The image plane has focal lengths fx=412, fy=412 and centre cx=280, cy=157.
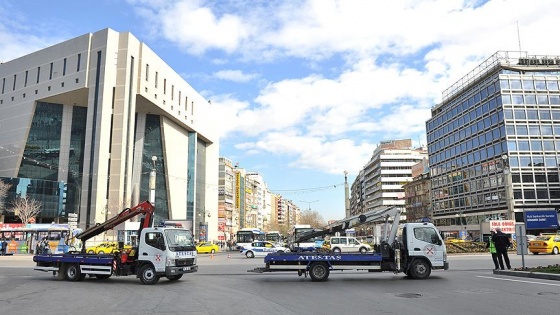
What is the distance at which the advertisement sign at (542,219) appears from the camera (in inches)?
1823

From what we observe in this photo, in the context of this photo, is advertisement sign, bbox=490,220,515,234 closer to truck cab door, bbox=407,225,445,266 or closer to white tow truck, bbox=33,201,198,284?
truck cab door, bbox=407,225,445,266

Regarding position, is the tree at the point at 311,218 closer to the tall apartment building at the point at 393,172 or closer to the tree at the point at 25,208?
the tall apartment building at the point at 393,172

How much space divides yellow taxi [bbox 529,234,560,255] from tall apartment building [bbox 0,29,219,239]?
53212mm

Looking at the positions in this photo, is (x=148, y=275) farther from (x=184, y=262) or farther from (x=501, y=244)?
(x=501, y=244)

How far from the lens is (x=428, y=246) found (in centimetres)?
1675

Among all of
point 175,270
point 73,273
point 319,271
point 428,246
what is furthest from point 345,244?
point 73,273

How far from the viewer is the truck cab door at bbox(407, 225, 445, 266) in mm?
16688

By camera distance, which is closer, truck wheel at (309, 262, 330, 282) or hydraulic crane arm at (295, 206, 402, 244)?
truck wheel at (309, 262, 330, 282)

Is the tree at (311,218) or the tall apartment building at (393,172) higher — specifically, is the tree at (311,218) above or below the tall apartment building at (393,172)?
Result: below

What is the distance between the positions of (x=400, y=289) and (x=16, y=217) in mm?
72534

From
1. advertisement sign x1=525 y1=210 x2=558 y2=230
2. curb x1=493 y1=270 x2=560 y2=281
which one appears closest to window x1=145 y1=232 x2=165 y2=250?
curb x1=493 y1=270 x2=560 y2=281

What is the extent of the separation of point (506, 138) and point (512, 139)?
1.07m

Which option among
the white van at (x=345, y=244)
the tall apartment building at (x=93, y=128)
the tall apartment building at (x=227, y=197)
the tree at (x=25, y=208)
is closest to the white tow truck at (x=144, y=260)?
the white van at (x=345, y=244)

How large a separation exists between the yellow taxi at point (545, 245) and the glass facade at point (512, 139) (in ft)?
120
